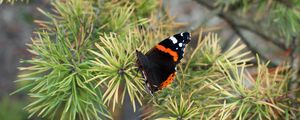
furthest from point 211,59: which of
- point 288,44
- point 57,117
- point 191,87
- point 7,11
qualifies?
point 7,11

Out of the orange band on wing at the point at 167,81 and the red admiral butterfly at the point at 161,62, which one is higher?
the red admiral butterfly at the point at 161,62

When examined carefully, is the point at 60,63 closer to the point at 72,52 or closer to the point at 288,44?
the point at 72,52

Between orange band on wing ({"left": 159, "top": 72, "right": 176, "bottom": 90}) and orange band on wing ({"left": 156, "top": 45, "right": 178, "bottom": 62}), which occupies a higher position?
orange band on wing ({"left": 156, "top": 45, "right": 178, "bottom": 62})

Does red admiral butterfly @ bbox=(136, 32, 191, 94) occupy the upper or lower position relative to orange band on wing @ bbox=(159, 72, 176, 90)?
upper
